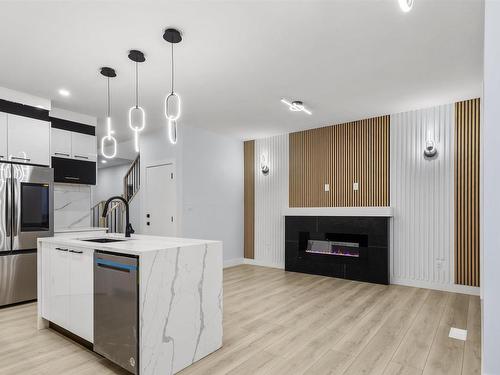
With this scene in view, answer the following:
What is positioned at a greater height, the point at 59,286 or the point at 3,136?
the point at 3,136

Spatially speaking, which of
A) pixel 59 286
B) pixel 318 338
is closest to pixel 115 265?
pixel 59 286

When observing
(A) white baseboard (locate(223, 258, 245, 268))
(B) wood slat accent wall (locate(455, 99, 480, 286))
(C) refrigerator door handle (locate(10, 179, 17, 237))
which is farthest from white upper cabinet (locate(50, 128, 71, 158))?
(B) wood slat accent wall (locate(455, 99, 480, 286))

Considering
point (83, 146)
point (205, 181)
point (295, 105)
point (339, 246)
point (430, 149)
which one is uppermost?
point (295, 105)

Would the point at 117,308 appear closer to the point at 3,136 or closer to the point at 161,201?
the point at 3,136

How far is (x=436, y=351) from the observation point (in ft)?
8.55

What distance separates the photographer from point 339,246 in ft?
17.6

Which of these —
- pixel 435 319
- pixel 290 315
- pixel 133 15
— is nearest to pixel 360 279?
pixel 435 319

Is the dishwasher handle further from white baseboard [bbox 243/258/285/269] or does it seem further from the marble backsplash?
white baseboard [bbox 243/258/285/269]

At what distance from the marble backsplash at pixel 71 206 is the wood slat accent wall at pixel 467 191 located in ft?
18.4

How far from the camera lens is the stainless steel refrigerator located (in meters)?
3.77

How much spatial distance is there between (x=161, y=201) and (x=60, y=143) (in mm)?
1941

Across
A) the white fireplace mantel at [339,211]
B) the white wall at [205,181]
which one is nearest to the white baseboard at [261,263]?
the white wall at [205,181]

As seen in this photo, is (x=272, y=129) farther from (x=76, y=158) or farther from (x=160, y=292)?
(x=160, y=292)

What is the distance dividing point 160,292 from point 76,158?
3.52 m
